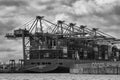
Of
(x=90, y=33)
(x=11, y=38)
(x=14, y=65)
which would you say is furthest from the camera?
(x=90, y=33)

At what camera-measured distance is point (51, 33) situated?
173750 millimetres

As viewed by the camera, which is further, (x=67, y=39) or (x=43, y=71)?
(x=67, y=39)

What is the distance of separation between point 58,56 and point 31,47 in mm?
15860

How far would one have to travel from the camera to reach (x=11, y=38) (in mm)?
165375

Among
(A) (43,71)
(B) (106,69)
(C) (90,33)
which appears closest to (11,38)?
(A) (43,71)

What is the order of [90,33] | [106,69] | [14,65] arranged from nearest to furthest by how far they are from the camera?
[106,69]
[14,65]
[90,33]

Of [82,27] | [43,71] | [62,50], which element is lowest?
[43,71]

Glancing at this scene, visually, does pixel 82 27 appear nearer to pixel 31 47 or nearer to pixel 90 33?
pixel 90 33

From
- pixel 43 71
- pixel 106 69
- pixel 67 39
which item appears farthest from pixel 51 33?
pixel 106 69

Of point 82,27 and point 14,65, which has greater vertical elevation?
point 82,27

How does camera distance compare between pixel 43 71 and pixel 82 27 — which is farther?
pixel 82 27

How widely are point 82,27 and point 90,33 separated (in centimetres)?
851

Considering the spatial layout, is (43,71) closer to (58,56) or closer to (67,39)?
(58,56)

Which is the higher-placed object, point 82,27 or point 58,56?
point 82,27
